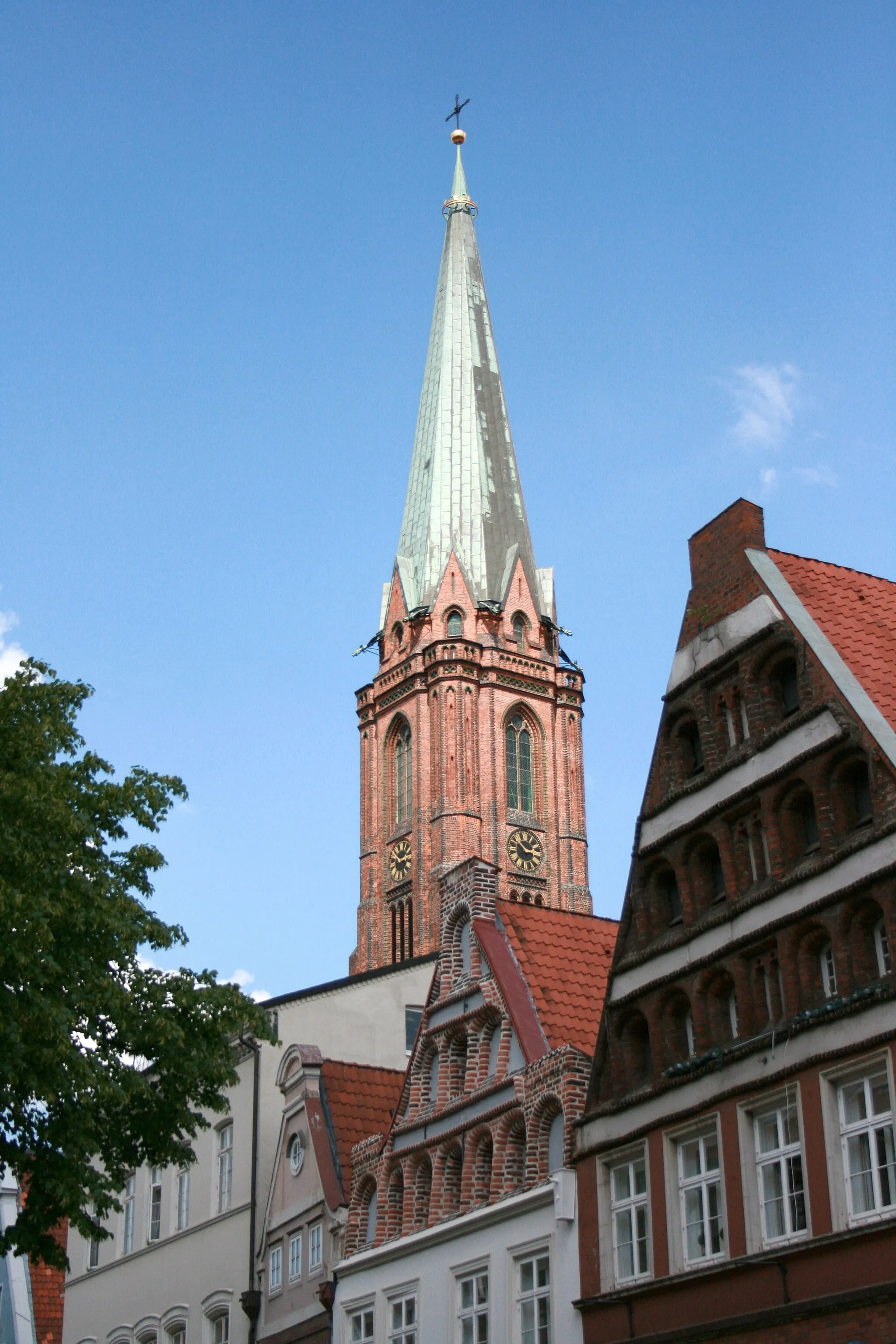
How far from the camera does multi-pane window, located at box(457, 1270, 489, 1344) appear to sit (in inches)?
1010

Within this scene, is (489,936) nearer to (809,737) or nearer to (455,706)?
(809,737)

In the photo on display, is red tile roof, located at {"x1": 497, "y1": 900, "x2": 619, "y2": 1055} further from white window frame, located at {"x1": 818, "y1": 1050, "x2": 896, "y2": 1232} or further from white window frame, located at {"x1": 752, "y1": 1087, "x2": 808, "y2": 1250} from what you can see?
white window frame, located at {"x1": 818, "y1": 1050, "x2": 896, "y2": 1232}

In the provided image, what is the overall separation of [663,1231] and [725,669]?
7031mm

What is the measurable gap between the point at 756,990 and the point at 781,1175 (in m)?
2.26

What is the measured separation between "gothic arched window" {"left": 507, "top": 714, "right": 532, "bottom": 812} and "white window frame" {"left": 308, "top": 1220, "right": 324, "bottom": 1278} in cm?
7501

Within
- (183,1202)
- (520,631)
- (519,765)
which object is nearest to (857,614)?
(183,1202)

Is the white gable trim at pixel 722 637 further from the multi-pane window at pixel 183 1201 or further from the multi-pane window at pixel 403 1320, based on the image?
the multi-pane window at pixel 183 1201

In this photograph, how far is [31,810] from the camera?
2497 cm

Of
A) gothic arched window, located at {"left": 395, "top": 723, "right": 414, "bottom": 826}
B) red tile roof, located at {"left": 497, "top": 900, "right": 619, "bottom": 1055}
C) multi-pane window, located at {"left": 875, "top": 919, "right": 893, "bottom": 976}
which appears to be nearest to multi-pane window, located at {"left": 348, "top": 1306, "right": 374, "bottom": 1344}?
red tile roof, located at {"left": 497, "top": 900, "right": 619, "bottom": 1055}

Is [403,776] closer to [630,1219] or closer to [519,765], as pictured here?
[519,765]

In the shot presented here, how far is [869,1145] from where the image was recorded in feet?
65.0

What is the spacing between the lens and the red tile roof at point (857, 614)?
23.2 meters

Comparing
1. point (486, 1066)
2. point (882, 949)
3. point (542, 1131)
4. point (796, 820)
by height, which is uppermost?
point (796, 820)

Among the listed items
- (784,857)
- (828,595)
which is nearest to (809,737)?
(784,857)
